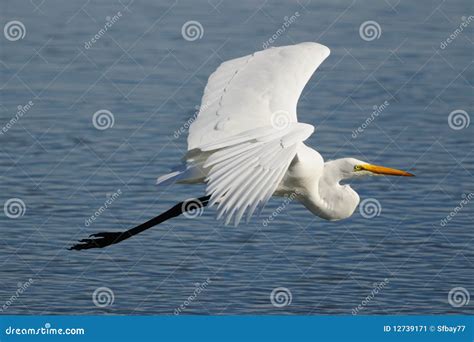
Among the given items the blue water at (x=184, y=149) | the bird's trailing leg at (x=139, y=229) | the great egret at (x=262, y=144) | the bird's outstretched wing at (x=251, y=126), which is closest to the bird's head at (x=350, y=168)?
the great egret at (x=262, y=144)

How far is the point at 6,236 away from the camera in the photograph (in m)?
6.75

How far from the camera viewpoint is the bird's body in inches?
175

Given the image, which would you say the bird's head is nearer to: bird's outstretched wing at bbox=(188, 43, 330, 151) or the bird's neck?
the bird's neck

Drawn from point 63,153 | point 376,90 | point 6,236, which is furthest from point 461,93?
point 6,236

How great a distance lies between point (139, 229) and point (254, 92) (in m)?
0.94

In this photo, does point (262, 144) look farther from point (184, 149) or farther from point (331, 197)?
point (184, 149)

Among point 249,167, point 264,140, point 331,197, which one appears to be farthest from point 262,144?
point 331,197

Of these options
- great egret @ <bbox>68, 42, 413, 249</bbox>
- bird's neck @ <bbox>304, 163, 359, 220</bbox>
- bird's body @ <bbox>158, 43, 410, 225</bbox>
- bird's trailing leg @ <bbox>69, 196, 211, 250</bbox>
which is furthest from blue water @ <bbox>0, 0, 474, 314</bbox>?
bird's body @ <bbox>158, 43, 410, 225</bbox>

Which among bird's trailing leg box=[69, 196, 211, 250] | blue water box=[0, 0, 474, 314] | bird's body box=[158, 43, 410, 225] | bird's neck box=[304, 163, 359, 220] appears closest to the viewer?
bird's body box=[158, 43, 410, 225]

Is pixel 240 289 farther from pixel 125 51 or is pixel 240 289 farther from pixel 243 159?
pixel 125 51

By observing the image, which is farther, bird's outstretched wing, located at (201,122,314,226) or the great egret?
the great egret

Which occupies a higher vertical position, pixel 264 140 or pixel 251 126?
pixel 251 126

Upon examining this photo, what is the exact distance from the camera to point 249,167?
14.5 feet

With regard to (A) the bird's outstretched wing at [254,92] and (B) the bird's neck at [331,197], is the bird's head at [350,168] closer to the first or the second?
(B) the bird's neck at [331,197]
